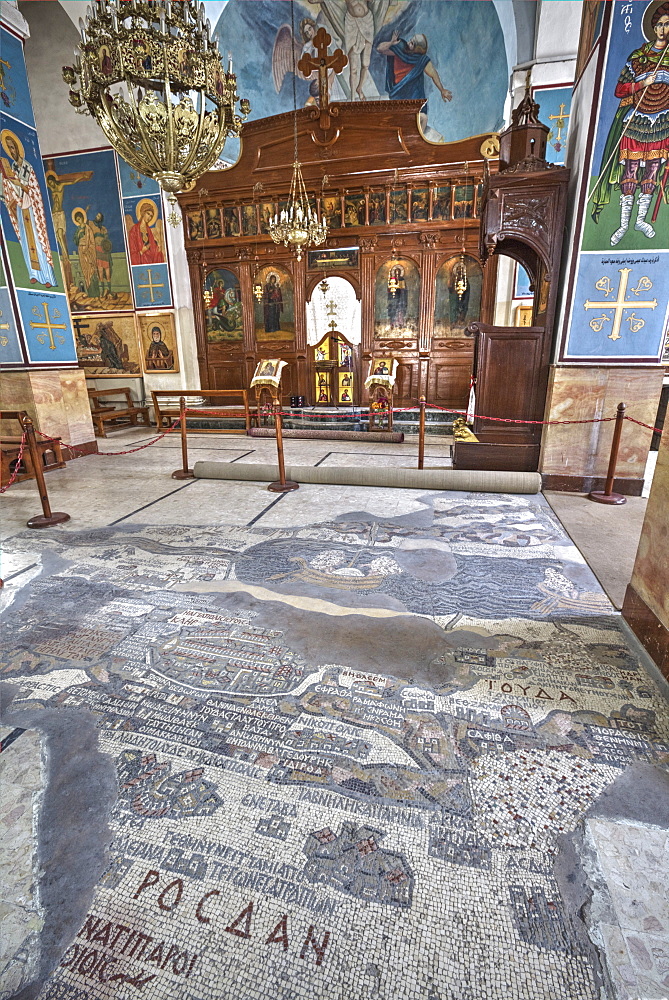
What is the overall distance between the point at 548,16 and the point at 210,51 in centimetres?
868

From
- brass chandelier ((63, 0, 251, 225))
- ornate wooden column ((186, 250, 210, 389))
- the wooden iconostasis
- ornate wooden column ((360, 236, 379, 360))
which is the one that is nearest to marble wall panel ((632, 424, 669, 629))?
brass chandelier ((63, 0, 251, 225))

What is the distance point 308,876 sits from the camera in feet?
5.68

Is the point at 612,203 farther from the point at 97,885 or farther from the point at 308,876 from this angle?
the point at 97,885

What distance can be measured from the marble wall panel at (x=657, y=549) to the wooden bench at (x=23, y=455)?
274 inches

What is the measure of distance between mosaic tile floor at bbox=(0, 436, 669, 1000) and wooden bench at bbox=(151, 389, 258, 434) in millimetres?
7646

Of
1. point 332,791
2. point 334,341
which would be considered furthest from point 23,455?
point 334,341

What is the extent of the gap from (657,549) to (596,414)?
3.90 m

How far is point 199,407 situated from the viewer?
13500 mm

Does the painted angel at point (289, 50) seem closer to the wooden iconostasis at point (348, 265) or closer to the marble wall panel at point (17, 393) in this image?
the wooden iconostasis at point (348, 265)

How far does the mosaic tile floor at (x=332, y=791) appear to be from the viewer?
150cm

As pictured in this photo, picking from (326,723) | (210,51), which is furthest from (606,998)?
(210,51)

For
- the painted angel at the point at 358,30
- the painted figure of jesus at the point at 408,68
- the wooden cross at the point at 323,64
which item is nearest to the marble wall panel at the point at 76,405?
the wooden cross at the point at 323,64

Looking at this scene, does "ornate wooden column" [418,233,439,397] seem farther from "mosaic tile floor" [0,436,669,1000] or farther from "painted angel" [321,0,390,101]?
"mosaic tile floor" [0,436,669,1000]

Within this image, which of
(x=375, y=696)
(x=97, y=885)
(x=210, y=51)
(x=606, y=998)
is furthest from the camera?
(x=210, y=51)
